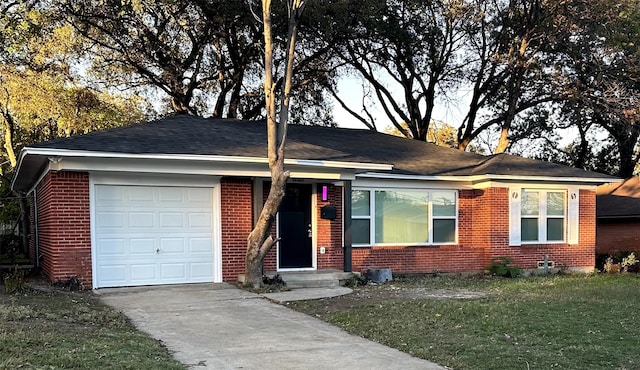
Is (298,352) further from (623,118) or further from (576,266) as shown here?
(623,118)

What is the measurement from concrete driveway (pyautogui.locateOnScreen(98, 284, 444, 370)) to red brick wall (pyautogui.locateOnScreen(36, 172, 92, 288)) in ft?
2.69

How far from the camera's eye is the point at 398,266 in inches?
576

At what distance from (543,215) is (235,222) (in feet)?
28.6

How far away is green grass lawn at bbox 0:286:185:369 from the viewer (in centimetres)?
532

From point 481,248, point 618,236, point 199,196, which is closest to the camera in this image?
point 199,196

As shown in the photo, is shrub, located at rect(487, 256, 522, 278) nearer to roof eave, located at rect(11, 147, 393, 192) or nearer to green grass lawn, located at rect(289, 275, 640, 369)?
green grass lawn, located at rect(289, 275, 640, 369)

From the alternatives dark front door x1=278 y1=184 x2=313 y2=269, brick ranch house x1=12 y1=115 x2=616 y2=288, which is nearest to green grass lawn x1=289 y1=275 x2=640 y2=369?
dark front door x1=278 y1=184 x2=313 y2=269

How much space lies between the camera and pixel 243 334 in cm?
727

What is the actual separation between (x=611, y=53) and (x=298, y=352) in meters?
18.6

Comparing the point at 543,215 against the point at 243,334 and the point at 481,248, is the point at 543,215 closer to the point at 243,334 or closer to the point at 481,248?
the point at 481,248

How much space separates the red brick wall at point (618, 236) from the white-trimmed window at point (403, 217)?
7.72 meters

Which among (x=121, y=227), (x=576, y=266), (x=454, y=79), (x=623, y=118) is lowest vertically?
(x=576, y=266)

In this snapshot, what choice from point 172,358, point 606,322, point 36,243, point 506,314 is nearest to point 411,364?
point 172,358

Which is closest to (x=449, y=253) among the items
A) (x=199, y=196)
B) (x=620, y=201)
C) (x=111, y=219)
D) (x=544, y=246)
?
(x=544, y=246)
